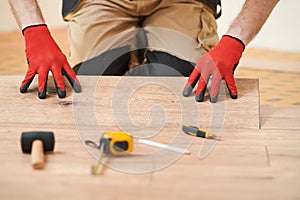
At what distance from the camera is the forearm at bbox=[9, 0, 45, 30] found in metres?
1.84

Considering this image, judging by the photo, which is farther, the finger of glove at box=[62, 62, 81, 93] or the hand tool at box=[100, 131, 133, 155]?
the finger of glove at box=[62, 62, 81, 93]

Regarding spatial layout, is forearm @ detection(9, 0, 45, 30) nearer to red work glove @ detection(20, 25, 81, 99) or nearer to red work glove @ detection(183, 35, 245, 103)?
red work glove @ detection(20, 25, 81, 99)

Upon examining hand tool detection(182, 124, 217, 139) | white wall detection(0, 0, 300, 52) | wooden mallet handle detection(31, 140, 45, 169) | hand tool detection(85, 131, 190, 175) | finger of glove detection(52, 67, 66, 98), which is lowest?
white wall detection(0, 0, 300, 52)

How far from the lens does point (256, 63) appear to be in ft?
11.2

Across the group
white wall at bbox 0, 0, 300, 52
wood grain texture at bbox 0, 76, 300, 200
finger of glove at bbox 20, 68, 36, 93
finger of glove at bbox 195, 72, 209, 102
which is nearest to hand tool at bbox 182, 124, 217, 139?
wood grain texture at bbox 0, 76, 300, 200

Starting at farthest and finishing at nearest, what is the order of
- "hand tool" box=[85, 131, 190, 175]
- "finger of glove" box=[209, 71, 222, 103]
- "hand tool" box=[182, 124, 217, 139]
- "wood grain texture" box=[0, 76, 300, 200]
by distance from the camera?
"finger of glove" box=[209, 71, 222, 103], "hand tool" box=[182, 124, 217, 139], "hand tool" box=[85, 131, 190, 175], "wood grain texture" box=[0, 76, 300, 200]

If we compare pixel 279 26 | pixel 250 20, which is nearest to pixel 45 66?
pixel 250 20

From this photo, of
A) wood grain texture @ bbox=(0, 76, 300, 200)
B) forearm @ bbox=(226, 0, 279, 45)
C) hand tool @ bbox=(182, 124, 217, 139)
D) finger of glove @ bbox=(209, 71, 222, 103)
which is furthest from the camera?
forearm @ bbox=(226, 0, 279, 45)

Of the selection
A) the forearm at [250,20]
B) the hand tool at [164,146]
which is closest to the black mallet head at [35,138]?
the hand tool at [164,146]

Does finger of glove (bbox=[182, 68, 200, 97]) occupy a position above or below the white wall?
above

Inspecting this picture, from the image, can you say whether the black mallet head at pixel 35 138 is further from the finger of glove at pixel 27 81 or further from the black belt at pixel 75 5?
the black belt at pixel 75 5

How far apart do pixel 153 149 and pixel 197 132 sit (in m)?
0.16

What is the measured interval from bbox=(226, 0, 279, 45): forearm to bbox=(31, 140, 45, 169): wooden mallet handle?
79cm

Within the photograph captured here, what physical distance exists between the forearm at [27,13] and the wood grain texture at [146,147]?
214mm
